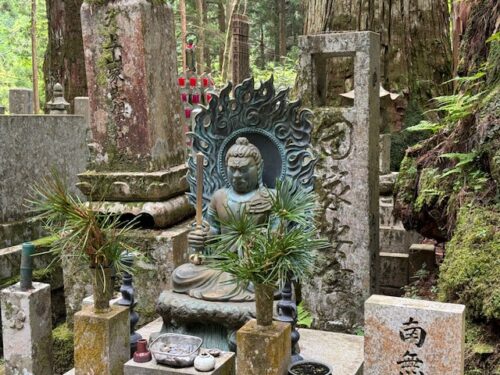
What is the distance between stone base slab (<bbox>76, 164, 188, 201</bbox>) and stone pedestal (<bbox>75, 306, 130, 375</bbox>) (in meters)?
2.13

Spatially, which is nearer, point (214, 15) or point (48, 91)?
point (48, 91)

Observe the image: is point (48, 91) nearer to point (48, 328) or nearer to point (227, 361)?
point (48, 328)

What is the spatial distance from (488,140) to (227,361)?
321cm

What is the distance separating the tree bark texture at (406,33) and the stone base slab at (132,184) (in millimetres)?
4502

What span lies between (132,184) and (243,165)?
1734 millimetres

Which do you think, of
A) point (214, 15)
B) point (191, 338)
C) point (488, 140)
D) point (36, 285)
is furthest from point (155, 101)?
point (214, 15)

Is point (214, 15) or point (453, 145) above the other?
point (214, 15)

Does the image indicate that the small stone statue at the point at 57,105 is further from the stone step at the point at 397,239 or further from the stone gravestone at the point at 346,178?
the stone step at the point at 397,239

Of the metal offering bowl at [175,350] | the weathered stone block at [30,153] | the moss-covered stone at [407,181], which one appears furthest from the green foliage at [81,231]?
the moss-covered stone at [407,181]

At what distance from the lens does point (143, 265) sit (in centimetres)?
588

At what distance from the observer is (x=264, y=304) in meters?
3.66

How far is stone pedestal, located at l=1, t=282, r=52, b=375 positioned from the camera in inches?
182

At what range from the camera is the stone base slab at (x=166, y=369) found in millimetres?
3633

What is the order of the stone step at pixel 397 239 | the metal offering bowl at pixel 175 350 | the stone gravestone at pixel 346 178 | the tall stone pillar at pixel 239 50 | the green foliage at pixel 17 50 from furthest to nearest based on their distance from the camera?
the green foliage at pixel 17 50 → the tall stone pillar at pixel 239 50 → the stone step at pixel 397 239 → the stone gravestone at pixel 346 178 → the metal offering bowl at pixel 175 350
